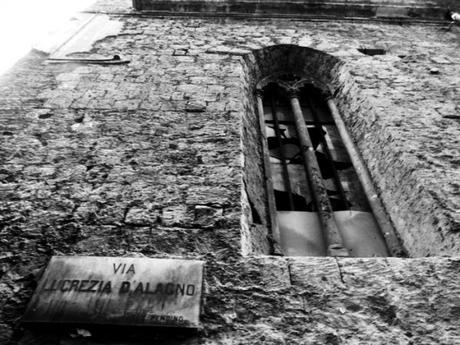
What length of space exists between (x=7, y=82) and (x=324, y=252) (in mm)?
3079

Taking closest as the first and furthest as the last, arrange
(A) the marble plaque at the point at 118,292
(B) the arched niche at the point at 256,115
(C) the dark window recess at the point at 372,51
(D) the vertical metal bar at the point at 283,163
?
(A) the marble plaque at the point at 118,292 < (B) the arched niche at the point at 256,115 < (D) the vertical metal bar at the point at 283,163 < (C) the dark window recess at the point at 372,51

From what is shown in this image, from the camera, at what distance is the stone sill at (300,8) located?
15.2 feet

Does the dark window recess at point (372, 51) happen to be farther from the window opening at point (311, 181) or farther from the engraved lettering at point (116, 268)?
the engraved lettering at point (116, 268)

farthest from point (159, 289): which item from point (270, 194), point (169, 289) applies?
point (270, 194)

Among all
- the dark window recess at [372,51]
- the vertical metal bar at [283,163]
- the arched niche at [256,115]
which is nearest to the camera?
the arched niche at [256,115]

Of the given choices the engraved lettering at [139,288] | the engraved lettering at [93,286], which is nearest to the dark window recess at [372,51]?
the engraved lettering at [139,288]

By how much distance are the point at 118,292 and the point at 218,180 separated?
35.1 inches

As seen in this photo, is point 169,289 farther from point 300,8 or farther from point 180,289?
point 300,8

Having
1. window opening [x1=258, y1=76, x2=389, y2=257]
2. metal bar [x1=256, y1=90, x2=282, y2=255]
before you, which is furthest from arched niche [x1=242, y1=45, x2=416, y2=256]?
window opening [x1=258, y1=76, x2=389, y2=257]

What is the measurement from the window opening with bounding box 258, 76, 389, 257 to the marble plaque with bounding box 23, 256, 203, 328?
964 mm

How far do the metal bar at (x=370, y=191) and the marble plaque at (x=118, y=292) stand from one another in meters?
1.43

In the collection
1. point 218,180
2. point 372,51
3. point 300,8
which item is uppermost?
point 300,8

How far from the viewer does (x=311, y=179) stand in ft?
8.80

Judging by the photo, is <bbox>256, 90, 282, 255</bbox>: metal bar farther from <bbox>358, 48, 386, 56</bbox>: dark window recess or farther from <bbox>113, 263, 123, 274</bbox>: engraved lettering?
<bbox>358, 48, 386, 56</bbox>: dark window recess
